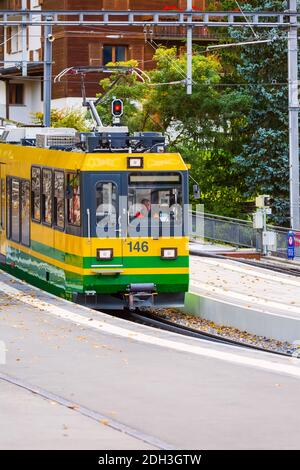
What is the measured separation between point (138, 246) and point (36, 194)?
13.0 ft

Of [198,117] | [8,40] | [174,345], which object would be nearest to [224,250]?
[198,117]

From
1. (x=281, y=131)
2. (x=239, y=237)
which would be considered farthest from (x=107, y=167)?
(x=281, y=131)

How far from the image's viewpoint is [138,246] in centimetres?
2416

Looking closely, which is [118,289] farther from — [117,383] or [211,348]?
[117,383]

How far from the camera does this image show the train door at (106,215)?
24.0m

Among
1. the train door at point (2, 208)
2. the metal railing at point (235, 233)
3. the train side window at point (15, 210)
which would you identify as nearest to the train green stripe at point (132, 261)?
the train side window at point (15, 210)

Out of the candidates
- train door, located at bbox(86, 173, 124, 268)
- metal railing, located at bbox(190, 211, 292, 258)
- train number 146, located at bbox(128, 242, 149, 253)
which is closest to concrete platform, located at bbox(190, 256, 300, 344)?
train number 146, located at bbox(128, 242, 149, 253)

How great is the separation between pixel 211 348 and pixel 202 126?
38994mm

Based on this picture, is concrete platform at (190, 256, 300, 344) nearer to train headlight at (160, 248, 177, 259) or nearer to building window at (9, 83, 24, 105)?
train headlight at (160, 248, 177, 259)

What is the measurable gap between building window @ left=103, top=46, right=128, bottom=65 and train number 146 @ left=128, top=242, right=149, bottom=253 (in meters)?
49.2

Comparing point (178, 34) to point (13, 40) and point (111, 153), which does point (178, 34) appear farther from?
point (111, 153)

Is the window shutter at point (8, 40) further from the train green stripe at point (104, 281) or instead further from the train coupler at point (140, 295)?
the train coupler at point (140, 295)

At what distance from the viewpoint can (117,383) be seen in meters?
14.2

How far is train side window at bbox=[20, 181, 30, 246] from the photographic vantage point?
28203mm
